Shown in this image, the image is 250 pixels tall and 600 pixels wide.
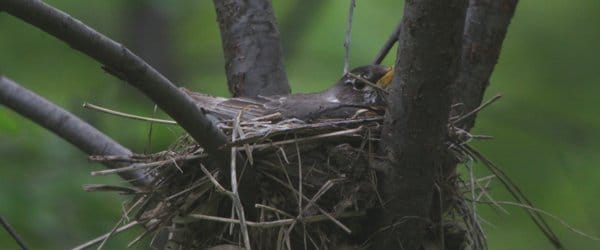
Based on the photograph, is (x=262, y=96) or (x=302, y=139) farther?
(x=262, y=96)

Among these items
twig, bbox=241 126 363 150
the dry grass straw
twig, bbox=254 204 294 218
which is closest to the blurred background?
the dry grass straw

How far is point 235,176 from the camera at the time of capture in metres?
3.42

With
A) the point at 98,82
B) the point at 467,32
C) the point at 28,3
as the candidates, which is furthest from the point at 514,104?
the point at 28,3

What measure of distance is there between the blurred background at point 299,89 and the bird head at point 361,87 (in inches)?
36.5

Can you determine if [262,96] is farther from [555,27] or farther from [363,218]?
[555,27]

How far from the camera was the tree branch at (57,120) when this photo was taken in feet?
15.6

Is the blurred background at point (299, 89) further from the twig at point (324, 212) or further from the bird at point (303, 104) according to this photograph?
the twig at point (324, 212)

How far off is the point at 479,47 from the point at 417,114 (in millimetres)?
1184

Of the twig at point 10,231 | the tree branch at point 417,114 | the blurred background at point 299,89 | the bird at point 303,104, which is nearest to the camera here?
the tree branch at point 417,114

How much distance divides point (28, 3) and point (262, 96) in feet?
6.62

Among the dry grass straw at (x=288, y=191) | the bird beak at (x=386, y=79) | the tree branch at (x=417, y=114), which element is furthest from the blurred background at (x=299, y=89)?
the tree branch at (x=417, y=114)

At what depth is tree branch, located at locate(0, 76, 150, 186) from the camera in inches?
187

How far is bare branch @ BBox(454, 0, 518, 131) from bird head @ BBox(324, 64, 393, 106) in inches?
15.0

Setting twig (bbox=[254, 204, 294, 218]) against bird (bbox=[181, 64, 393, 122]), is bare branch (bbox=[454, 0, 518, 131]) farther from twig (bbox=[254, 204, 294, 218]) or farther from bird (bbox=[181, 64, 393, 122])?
twig (bbox=[254, 204, 294, 218])
